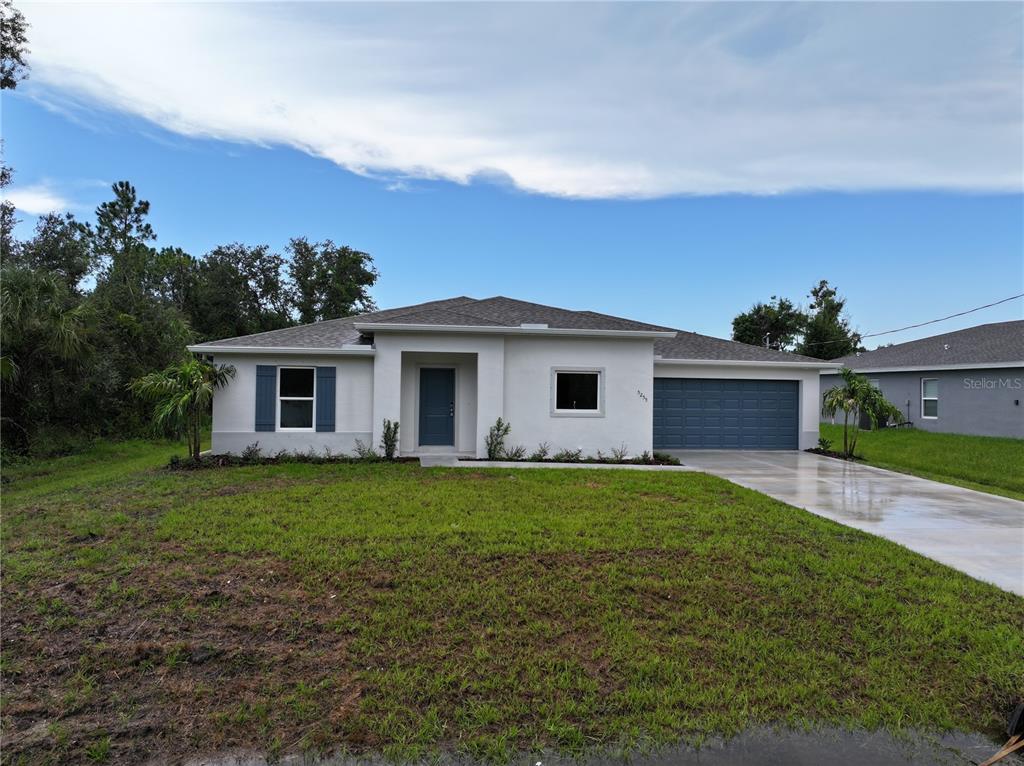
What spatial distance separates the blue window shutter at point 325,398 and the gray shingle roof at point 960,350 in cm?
2171

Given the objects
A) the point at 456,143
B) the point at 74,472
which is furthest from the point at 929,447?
the point at 74,472

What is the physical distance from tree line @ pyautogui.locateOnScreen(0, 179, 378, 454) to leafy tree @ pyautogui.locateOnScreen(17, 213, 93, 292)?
3 cm

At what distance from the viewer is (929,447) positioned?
16.9m

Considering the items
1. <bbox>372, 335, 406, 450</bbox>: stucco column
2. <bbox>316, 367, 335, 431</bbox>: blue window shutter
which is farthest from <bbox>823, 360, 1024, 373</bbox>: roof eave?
<bbox>316, 367, 335, 431</bbox>: blue window shutter

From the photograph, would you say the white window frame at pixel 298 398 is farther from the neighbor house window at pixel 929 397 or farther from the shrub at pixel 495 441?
the neighbor house window at pixel 929 397

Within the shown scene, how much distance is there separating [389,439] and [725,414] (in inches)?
401

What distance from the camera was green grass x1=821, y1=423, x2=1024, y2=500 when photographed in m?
11.7

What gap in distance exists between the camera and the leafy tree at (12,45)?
13.3 meters

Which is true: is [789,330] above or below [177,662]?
above

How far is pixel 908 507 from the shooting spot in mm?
8492

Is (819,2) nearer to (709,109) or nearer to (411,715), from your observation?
(709,109)

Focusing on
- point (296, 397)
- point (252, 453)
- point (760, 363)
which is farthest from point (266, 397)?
point (760, 363)

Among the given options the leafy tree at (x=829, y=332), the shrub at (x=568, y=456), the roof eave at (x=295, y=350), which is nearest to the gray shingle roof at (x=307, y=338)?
the roof eave at (x=295, y=350)

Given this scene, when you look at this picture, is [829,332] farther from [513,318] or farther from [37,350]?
[37,350]
